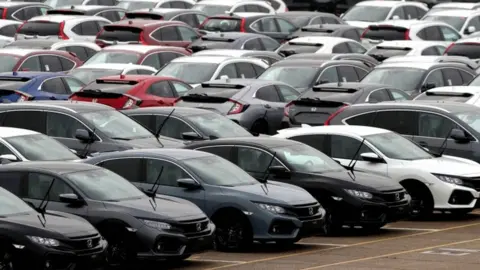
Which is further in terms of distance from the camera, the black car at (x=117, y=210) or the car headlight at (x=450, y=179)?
the car headlight at (x=450, y=179)

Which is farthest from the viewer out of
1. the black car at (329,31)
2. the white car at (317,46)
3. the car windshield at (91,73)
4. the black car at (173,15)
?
the black car at (173,15)

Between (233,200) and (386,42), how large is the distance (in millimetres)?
18098

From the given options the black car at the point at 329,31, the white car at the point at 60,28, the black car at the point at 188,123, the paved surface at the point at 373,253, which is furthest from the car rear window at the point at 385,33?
the paved surface at the point at 373,253

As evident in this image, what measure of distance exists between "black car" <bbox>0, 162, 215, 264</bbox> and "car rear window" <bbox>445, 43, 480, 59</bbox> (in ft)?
58.5

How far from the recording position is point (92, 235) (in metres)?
18.7

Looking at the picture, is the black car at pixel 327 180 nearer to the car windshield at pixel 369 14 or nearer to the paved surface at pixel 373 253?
the paved surface at pixel 373 253

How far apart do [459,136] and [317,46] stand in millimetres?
12853

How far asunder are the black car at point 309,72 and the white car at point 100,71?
278 centimetres

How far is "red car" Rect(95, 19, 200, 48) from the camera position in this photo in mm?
40312

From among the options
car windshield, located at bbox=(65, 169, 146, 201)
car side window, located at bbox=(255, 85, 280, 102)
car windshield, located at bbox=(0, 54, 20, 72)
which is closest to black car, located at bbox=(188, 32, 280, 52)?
car windshield, located at bbox=(0, 54, 20, 72)

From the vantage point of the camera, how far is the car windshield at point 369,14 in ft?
156

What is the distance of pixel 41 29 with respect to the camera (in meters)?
41.9

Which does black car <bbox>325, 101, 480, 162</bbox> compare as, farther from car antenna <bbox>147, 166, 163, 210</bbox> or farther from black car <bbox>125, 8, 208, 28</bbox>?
black car <bbox>125, 8, 208, 28</bbox>

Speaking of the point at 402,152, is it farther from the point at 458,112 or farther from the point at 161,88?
the point at 161,88
